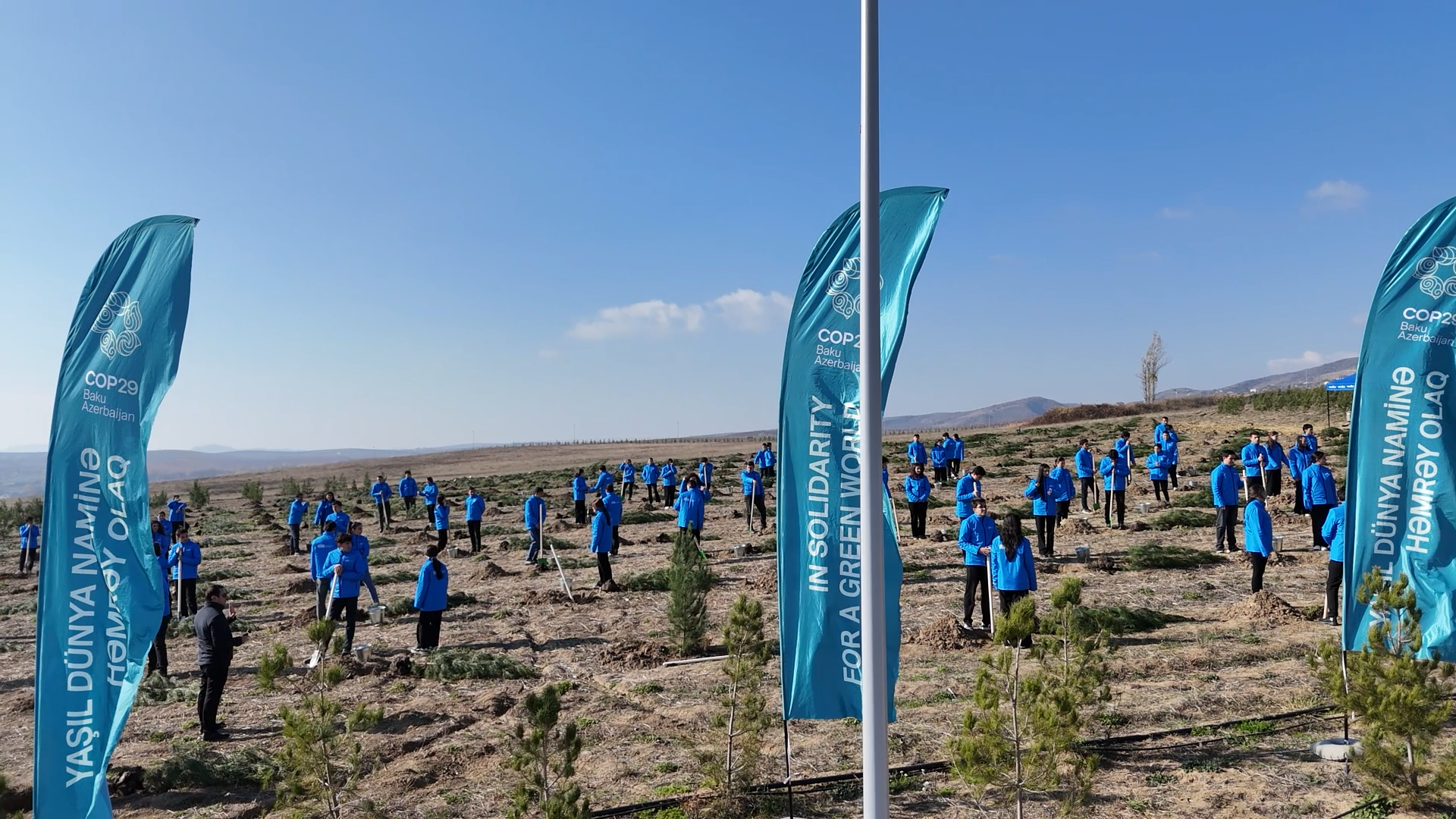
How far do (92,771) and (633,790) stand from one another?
409 centimetres

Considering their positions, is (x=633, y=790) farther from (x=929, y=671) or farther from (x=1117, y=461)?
(x=1117, y=461)

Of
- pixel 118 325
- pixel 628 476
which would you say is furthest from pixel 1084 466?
pixel 118 325

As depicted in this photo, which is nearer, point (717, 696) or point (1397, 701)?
point (1397, 701)

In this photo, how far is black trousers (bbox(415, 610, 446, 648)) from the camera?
530 inches

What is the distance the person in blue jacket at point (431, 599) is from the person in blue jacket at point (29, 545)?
19.1 metres

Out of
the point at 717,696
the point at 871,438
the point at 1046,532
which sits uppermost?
the point at 871,438

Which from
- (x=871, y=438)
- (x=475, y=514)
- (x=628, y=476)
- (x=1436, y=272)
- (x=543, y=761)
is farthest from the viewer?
(x=628, y=476)

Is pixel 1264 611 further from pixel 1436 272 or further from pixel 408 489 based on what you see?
pixel 408 489

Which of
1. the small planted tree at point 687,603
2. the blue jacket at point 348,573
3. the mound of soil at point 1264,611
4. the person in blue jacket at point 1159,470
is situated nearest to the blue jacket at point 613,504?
the small planted tree at point 687,603

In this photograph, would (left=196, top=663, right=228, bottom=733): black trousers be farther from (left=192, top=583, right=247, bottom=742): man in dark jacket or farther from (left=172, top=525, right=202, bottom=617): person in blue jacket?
(left=172, top=525, right=202, bottom=617): person in blue jacket

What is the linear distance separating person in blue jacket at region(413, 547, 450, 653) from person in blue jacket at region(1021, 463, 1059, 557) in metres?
10.8

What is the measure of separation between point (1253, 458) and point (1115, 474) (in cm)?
324

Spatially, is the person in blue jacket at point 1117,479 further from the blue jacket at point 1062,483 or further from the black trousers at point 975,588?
the black trousers at point 975,588

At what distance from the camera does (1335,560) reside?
11445 millimetres
